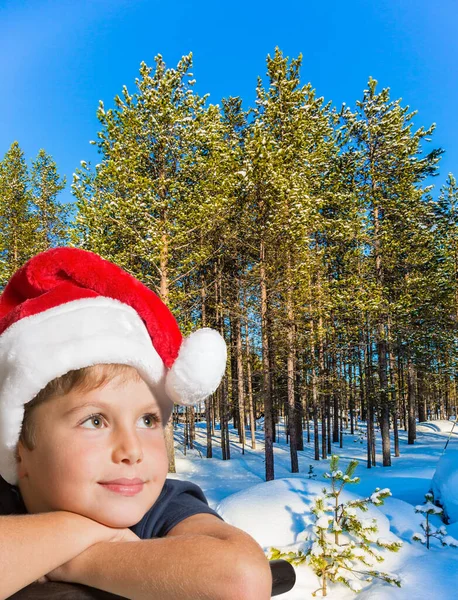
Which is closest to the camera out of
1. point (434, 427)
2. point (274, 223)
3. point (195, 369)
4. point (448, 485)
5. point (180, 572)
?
point (180, 572)

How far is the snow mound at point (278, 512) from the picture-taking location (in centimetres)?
523

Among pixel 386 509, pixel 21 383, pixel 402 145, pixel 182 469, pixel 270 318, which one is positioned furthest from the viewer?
pixel 402 145

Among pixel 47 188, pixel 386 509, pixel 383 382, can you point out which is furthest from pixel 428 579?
pixel 47 188

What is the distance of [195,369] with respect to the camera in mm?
966

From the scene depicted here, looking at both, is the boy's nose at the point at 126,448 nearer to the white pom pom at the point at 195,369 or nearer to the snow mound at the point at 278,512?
the white pom pom at the point at 195,369

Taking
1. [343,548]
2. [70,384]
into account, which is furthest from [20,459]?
[343,548]

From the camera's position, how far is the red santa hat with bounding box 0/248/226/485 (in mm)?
857

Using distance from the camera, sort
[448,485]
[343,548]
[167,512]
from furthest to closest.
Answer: [448,485], [343,548], [167,512]

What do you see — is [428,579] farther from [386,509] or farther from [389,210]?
[389,210]

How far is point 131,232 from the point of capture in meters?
10.6

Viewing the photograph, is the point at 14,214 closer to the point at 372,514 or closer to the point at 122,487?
the point at 372,514

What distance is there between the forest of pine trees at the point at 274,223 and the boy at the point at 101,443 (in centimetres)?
964

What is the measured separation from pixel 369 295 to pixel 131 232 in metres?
9.15

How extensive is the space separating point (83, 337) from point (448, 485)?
8.94 meters
